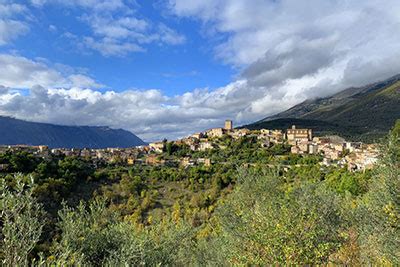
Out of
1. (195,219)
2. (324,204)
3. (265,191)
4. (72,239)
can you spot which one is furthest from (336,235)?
(195,219)

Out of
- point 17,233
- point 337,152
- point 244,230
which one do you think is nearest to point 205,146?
point 337,152

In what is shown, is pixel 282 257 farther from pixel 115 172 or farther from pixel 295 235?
pixel 115 172

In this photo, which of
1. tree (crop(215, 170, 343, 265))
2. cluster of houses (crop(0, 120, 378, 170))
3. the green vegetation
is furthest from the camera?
cluster of houses (crop(0, 120, 378, 170))

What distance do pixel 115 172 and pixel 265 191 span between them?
4953cm

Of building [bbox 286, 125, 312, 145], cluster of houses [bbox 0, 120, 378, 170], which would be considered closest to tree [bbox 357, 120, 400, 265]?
cluster of houses [bbox 0, 120, 378, 170]

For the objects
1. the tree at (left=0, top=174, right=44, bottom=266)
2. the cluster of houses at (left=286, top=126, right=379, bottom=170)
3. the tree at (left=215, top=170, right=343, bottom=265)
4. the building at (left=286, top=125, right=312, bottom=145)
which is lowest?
the cluster of houses at (left=286, top=126, right=379, bottom=170)

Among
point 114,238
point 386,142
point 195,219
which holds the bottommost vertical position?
point 195,219

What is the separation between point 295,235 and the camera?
12.6 m

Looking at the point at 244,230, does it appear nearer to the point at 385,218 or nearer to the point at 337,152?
the point at 385,218

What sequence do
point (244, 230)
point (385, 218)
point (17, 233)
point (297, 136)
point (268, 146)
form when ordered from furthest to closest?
point (297, 136) → point (268, 146) → point (244, 230) → point (385, 218) → point (17, 233)

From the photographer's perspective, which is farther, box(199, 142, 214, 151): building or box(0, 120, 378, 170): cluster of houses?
box(199, 142, 214, 151): building

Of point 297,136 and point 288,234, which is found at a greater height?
point 288,234

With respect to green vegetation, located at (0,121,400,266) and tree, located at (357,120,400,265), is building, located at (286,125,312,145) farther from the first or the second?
tree, located at (357,120,400,265)

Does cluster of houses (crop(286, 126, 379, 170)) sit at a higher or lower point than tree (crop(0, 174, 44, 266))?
lower
